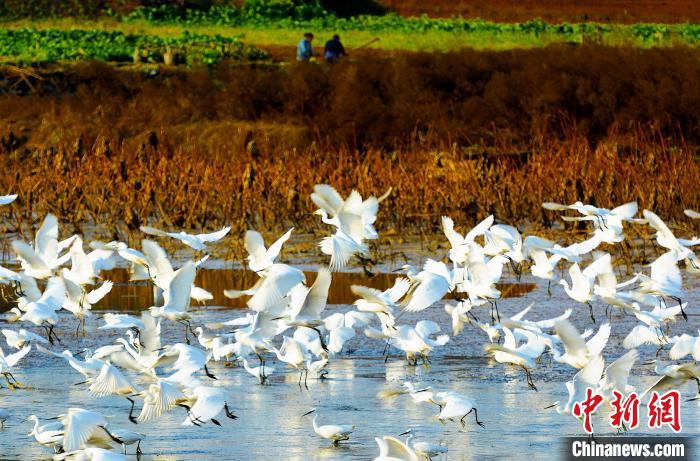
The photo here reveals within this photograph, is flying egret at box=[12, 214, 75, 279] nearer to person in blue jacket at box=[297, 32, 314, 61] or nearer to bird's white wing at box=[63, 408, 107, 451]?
bird's white wing at box=[63, 408, 107, 451]

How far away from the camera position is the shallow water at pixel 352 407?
5852mm

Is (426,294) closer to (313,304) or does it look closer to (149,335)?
(313,304)

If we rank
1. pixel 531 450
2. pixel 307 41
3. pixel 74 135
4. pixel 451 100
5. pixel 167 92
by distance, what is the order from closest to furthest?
pixel 531 450 → pixel 74 135 → pixel 451 100 → pixel 167 92 → pixel 307 41

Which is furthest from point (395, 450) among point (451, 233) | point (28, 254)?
point (28, 254)

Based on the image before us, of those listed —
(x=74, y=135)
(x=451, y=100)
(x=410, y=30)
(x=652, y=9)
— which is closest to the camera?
(x=74, y=135)

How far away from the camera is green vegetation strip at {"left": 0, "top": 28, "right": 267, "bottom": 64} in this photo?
91.1ft

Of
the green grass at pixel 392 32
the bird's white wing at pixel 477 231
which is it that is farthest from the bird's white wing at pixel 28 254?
the green grass at pixel 392 32

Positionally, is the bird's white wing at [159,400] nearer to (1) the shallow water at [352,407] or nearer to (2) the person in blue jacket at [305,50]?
(1) the shallow water at [352,407]

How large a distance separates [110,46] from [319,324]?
24.5 meters

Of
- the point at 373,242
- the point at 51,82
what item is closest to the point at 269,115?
the point at 51,82

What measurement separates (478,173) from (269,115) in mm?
9888

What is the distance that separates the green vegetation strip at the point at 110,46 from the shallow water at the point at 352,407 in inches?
776

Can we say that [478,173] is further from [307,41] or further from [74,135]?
[307,41]

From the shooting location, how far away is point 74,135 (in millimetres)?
21250
